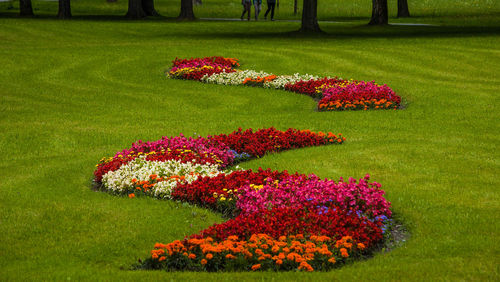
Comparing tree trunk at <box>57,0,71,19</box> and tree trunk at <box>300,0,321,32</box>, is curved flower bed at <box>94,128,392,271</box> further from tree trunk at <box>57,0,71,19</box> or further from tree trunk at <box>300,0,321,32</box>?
tree trunk at <box>57,0,71,19</box>

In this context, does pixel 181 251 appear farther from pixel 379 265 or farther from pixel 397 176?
pixel 397 176

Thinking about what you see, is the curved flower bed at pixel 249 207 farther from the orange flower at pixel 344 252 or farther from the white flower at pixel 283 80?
the white flower at pixel 283 80

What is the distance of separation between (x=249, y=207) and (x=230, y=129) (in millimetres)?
6745

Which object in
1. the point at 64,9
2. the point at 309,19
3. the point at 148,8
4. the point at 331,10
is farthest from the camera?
the point at 331,10

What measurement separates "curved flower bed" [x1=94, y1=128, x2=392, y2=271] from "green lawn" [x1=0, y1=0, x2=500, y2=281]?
30cm

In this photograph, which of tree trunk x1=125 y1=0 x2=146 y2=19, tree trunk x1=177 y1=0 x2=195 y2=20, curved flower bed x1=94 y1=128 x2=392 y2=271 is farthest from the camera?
tree trunk x1=125 y1=0 x2=146 y2=19

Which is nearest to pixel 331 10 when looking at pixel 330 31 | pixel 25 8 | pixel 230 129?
pixel 330 31

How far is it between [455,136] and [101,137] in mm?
8377

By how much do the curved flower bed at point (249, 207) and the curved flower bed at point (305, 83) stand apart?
6.60m

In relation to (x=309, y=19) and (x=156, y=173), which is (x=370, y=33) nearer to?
(x=309, y=19)

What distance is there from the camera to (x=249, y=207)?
9312mm

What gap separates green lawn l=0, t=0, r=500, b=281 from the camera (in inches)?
323

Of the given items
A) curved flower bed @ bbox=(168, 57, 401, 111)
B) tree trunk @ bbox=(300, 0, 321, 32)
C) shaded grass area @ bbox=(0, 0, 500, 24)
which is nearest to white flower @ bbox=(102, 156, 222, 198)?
curved flower bed @ bbox=(168, 57, 401, 111)

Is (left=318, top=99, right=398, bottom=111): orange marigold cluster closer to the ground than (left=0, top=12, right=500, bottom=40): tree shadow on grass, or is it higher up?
closer to the ground
